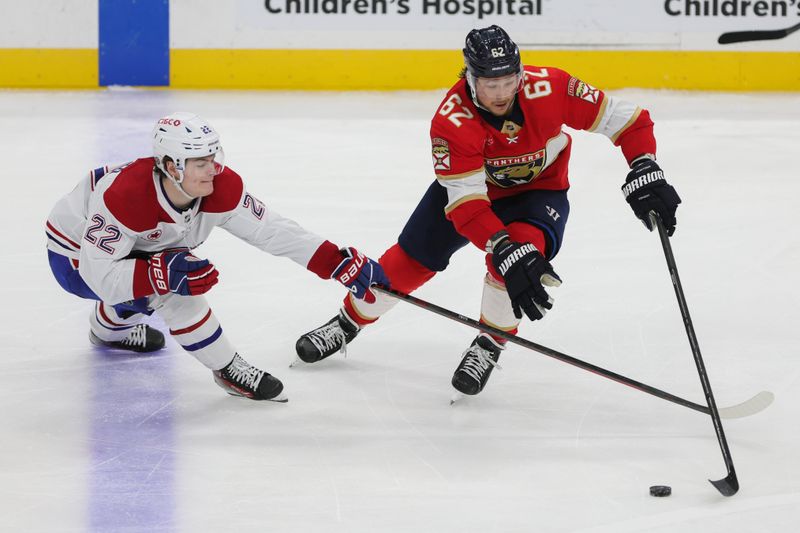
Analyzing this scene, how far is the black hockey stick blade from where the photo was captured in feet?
7.89

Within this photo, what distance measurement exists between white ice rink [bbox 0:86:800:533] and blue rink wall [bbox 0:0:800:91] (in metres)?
2.57

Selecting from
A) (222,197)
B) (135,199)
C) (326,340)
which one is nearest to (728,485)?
(326,340)

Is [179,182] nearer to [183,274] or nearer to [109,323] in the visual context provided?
[183,274]

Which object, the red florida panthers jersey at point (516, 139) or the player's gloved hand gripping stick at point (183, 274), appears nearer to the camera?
the player's gloved hand gripping stick at point (183, 274)

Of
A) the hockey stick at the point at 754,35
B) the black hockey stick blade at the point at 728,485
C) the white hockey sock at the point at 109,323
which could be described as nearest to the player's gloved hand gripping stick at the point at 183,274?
the white hockey sock at the point at 109,323

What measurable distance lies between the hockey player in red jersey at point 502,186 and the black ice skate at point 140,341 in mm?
445

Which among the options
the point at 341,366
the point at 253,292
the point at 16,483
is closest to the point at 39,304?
the point at 253,292

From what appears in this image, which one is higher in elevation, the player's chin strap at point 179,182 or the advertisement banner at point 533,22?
the advertisement banner at point 533,22

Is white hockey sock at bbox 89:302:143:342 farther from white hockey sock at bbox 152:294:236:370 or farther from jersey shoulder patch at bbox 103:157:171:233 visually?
jersey shoulder patch at bbox 103:157:171:233

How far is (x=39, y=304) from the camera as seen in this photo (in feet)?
12.2

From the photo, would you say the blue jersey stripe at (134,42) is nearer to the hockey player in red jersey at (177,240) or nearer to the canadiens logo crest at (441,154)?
the hockey player in red jersey at (177,240)

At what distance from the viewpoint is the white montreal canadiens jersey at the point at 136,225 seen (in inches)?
111

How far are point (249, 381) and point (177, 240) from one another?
418 mm

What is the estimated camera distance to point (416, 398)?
3061mm
